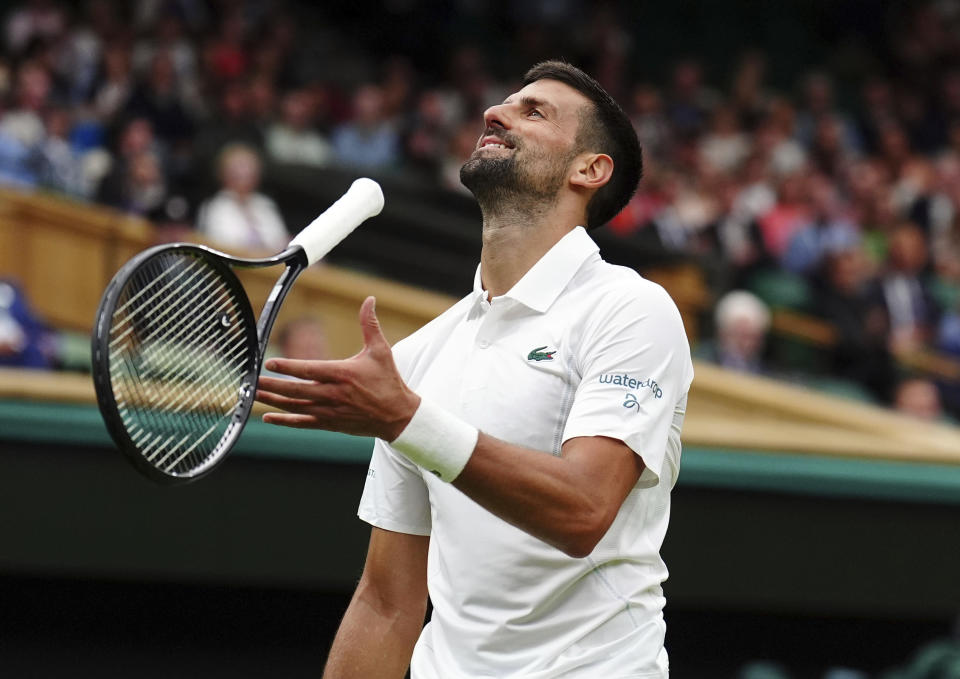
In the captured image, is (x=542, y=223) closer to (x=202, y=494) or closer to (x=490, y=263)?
(x=490, y=263)

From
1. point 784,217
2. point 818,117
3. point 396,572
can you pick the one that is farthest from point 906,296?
point 396,572

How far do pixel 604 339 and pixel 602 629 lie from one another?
20.2 inches

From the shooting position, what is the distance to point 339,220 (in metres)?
2.58

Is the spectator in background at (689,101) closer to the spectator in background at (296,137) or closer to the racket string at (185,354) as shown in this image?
the spectator in background at (296,137)

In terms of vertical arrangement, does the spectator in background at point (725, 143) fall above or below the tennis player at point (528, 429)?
above

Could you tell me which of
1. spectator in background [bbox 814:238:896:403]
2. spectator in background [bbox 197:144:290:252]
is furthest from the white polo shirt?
spectator in background [bbox 814:238:896:403]

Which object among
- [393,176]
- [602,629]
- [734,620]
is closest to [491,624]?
[602,629]

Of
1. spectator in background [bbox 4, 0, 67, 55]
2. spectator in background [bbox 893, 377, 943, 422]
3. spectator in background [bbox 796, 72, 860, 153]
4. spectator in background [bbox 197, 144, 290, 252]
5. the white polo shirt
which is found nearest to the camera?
the white polo shirt

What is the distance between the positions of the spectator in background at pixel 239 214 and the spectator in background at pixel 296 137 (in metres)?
1.35

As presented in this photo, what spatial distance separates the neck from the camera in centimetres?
271

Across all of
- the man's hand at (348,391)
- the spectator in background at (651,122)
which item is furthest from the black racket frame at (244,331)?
the spectator in background at (651,122)

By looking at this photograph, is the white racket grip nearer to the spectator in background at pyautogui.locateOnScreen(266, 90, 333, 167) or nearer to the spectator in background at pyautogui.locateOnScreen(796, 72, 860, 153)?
the spectator in background at pyautogui.locateOnScreen(266, 90, 333, 167)

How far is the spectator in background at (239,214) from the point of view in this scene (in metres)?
7.57

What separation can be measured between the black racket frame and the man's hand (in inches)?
7.4
